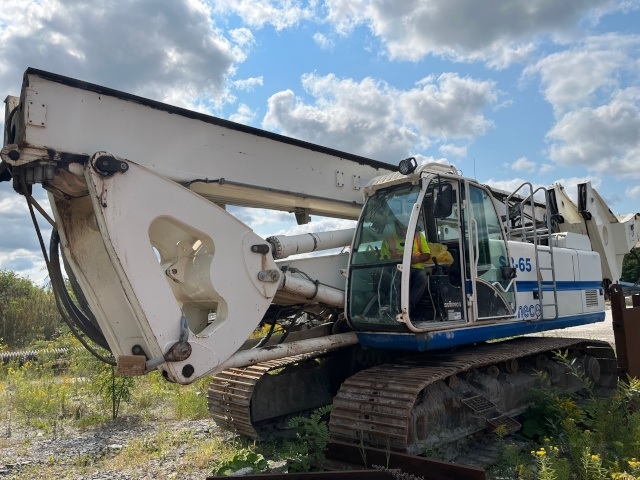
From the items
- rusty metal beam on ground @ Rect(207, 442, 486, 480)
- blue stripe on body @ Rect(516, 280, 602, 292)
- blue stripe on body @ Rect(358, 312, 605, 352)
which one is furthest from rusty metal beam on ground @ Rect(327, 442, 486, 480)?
blue stripe on body @ Rect(516, 280, 602, 292)

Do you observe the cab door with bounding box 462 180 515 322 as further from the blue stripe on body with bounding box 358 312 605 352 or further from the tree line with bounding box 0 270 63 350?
the tree line with bounding box 0 270 63 350

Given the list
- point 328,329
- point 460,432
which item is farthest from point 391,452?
point 328,329

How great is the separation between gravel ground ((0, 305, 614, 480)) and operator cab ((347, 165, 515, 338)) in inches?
87.3

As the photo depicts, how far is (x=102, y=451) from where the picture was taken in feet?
20.1

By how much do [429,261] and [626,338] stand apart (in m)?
2.67

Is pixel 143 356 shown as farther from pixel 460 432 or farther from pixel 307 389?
pixel 460 432

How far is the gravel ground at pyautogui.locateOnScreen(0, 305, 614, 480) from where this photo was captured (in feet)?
17.7

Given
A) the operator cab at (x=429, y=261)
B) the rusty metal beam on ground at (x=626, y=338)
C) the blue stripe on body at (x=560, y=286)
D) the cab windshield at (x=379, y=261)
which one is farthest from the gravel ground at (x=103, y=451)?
the rusty metal beam on ground at (x=626, y=338)

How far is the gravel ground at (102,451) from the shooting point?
540cm

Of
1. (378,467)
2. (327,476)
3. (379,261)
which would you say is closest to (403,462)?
(378,467)

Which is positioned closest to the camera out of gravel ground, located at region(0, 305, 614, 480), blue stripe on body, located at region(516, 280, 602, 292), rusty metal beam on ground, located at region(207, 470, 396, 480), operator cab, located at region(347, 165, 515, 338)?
rusty metal beam on ground, located at region(207, 470, 396, 480)

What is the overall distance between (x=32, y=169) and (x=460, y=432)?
4459 mm

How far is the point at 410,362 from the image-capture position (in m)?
6.06

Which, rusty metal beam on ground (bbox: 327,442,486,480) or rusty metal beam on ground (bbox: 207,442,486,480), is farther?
rusty metal beam on ground (bbox: 327,442,486,480)
